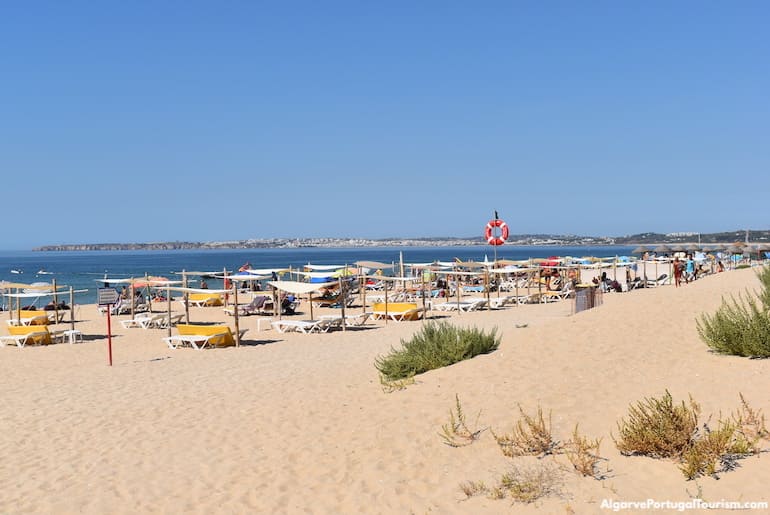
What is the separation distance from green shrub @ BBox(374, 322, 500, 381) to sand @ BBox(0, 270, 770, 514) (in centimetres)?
27

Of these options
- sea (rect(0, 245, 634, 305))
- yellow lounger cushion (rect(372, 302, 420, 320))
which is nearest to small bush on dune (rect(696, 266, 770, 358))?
yellow lounger cushion (rect(372, 302, 420, 320))

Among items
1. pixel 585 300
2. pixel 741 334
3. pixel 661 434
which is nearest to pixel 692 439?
pixel 661 434

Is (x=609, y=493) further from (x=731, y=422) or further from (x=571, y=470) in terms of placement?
(x=731, y=422)

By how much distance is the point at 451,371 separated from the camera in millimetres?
8438

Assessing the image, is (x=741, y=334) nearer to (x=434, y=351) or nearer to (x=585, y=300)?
(x=434, y=351)

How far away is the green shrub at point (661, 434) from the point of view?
493cm

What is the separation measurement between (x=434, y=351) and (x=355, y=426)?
8.06ft

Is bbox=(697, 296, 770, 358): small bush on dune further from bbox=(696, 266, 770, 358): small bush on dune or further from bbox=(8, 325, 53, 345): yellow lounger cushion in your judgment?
bbox=(8, 325, 53, 345): yellow lounger cushion

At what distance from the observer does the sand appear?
4988mm

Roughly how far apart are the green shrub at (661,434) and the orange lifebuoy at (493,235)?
12.6 m

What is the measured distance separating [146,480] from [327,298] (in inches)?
837

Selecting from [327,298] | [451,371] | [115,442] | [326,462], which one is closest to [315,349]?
[451,371]

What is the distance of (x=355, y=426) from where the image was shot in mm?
6988

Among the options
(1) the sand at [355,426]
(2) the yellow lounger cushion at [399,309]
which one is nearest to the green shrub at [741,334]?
(1) the sand at [355,426]
